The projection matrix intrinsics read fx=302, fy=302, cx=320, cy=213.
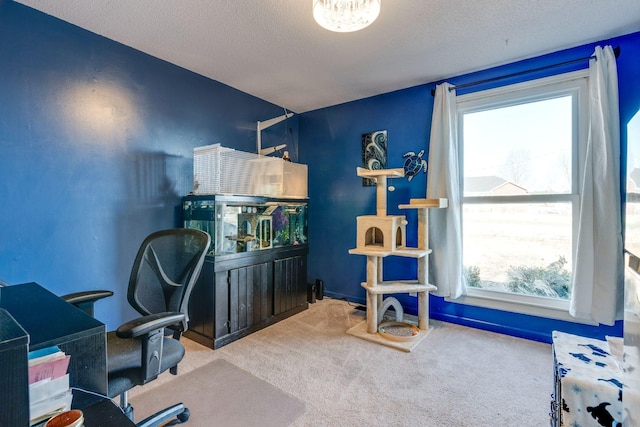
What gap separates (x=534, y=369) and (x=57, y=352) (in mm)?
2554

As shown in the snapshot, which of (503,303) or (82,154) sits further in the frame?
(503,303)

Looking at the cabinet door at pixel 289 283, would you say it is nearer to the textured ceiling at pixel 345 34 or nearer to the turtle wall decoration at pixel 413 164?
the turtle wall decoration at pixel 413 164

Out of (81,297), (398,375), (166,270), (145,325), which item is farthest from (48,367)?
(398,375)

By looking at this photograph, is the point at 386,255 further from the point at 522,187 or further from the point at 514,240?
the point at 522,187

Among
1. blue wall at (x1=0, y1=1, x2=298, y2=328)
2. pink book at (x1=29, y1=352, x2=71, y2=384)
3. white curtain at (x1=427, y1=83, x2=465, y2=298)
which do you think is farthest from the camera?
white curtain at (x1=427, y1=83, x2=465, y2=298)

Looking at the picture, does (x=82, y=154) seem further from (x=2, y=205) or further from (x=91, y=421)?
Result: (x=91, y=421)

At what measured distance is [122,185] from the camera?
2293 millimetres

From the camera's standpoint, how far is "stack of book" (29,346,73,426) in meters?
0.58

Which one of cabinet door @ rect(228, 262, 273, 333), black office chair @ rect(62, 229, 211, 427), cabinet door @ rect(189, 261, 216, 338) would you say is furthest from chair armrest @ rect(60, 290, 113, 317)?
cabinet door @ rect(228, 262, 273, 333)

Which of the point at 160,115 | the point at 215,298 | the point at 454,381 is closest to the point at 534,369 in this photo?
the point at 454,381

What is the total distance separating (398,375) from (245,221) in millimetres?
1690

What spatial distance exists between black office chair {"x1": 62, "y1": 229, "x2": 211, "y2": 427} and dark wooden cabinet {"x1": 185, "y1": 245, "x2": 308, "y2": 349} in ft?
2.29

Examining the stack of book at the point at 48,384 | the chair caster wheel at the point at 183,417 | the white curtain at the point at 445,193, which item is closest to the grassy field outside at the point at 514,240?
the white curtain at the point at 445,193

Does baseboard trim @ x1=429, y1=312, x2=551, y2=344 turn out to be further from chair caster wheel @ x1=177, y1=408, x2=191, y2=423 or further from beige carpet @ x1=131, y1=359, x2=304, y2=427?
chair caster wheel @ x1=177, y1=408, x2=191, y2=423
